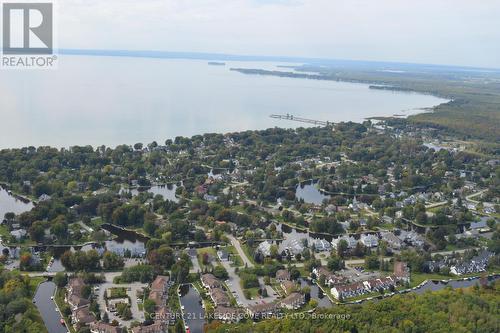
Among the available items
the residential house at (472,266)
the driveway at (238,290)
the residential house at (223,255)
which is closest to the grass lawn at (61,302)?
the driveway at (238,290)

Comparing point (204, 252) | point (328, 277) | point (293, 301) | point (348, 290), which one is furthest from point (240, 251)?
point (348, 290)

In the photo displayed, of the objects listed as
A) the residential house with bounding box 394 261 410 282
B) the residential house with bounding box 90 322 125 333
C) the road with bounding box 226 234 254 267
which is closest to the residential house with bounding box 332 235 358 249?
the residential house with bounding box 394 261 410 282

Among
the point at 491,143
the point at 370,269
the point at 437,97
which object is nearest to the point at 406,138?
the point at 491,143

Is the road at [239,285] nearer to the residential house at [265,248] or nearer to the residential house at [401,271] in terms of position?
the residential house at [265,248]

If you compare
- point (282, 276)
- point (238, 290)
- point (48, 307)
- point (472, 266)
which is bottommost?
point (48, 307)

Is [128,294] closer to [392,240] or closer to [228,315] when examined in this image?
[228,315]

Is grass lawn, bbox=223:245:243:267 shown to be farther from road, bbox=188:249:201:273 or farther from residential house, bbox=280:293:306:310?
residential house, bbox=280:293:306:310
